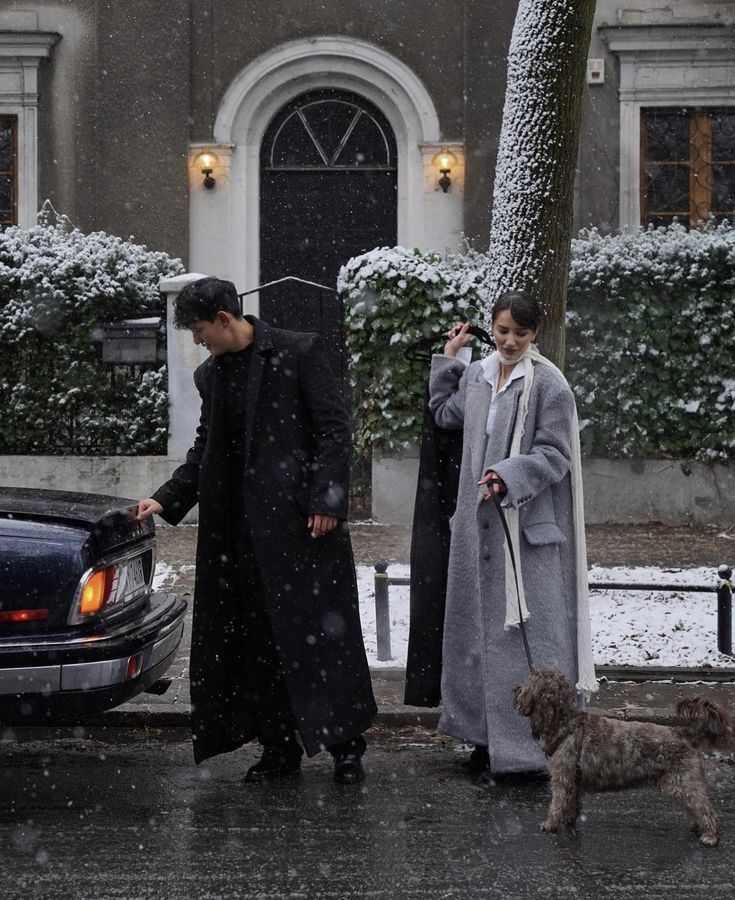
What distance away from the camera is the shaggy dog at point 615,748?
4.25m

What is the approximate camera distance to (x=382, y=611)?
22.8 ft

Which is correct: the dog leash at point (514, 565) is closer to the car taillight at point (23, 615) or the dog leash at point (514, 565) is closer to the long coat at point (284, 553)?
the long coat at point (284, 553)

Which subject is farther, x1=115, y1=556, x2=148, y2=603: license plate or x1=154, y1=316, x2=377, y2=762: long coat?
x1=154, y1=316, x2=377, y2=762: long coat

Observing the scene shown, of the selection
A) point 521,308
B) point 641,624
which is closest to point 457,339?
point 521,308

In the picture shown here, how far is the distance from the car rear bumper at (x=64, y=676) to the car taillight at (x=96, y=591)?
11cm

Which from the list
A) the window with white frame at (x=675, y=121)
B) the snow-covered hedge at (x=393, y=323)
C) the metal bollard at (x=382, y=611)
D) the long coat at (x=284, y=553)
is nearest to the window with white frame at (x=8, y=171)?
the snow-covered hedge at (x=393, y=323)

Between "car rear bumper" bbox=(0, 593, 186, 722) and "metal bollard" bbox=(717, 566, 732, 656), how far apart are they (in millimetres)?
3541

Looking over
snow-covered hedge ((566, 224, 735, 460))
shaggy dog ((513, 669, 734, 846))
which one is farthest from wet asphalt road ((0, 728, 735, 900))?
snow-covered hedge ((566, 224, 735, 460))

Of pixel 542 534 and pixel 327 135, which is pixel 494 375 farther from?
pixel 327 135

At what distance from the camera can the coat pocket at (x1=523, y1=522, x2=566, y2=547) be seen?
4.96 meters

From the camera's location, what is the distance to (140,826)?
4500mm

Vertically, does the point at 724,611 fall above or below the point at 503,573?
below

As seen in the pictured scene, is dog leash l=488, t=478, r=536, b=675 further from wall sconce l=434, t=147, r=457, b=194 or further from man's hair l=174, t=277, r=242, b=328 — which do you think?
wall sconce l=434, t=147, r=457, b=194

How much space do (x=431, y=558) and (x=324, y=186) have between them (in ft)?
37.7
